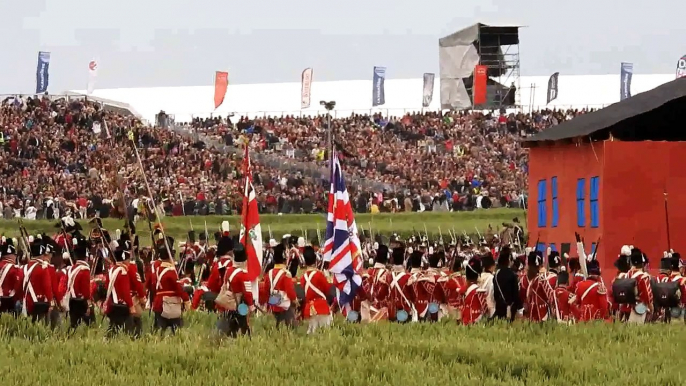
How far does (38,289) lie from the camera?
20328 millimetres

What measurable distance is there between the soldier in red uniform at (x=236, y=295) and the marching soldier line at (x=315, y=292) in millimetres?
13

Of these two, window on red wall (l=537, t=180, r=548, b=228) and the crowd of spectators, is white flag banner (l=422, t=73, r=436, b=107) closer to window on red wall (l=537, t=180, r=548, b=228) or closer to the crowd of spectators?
the crowd of spectators

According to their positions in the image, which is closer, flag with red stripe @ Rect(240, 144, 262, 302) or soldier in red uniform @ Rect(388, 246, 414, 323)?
flag with red stripe @ Rect(240, 144, 262, 302)

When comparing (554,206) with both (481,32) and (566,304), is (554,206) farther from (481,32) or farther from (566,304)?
(481,32)

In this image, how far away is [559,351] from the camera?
16.9 m

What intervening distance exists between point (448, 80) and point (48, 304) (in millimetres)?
53222

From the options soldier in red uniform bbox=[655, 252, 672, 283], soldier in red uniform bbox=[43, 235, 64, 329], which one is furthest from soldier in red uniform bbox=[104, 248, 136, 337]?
soldier in red uniform bbox=[655, 252, 672, 283]

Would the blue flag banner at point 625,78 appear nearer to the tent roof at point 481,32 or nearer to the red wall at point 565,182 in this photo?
the tent roof at point 481,32

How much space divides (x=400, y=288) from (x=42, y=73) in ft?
167

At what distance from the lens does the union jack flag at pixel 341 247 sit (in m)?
21.2

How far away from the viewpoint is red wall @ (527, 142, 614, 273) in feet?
111

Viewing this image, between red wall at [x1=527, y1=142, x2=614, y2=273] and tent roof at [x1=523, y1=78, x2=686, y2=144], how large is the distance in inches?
13.6

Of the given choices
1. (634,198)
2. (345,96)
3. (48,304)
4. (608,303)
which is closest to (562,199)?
(634,198)

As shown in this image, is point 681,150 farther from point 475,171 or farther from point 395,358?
point 475,171
